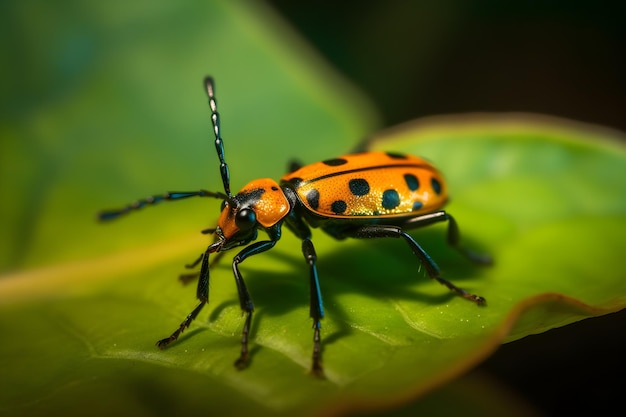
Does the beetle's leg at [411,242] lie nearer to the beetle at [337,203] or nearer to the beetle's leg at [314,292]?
the beetle at [337,203]

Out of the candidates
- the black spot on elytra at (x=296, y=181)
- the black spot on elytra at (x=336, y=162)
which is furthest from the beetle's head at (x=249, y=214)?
the black spot on elytra at (x=336, y=162)

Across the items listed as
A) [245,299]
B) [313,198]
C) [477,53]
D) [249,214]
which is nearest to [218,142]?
[249,214]

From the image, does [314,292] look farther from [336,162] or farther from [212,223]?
[212,223]

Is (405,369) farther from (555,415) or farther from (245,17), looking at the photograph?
(245,17)

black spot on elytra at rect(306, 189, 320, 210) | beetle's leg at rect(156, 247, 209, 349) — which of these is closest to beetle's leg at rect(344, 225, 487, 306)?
black spot on elytra at rect(306, 189, 320, 210)

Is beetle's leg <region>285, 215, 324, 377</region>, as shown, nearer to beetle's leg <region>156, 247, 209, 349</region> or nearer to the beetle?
the beetle

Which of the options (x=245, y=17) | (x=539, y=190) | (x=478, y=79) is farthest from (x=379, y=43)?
(x=539, y=190)

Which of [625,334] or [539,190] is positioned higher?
[539,190]
